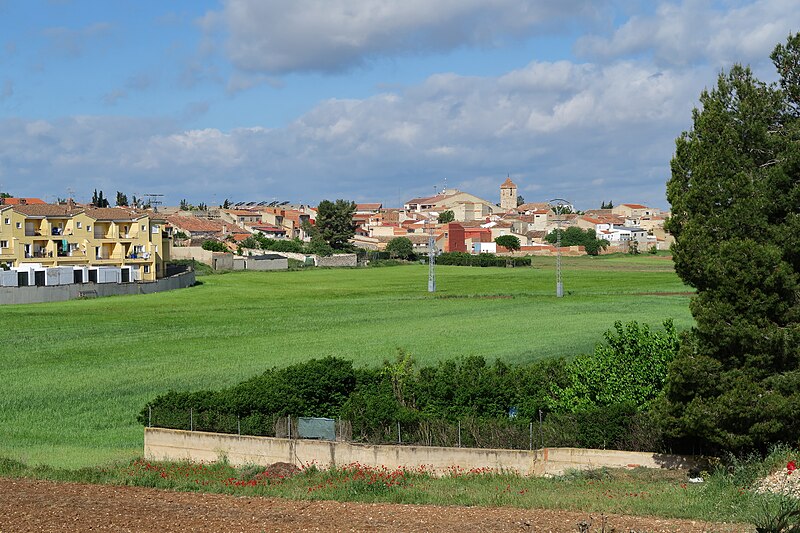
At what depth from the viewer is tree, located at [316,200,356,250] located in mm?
156000

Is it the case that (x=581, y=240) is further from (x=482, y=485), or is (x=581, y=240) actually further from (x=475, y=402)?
(x=482, y=485)

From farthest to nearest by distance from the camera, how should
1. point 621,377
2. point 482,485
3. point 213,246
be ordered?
point 213,246 → point 621,377 → point 482,485

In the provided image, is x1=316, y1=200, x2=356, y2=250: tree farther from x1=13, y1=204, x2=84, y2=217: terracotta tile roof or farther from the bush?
x1=13, y1=204, x2=84, y2=217: terracotta tile roof

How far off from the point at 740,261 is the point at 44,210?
8309cm

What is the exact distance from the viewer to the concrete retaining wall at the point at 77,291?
245 feet

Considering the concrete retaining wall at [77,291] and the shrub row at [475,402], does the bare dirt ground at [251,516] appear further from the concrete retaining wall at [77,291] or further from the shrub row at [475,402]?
the concrete retaining wall at [77,291]

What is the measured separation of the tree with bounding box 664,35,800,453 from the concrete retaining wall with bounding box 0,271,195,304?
60.7 m

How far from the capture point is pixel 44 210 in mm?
94875

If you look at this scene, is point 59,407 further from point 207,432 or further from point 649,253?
point 649,253

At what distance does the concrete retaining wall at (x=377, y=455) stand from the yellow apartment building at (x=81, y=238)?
69.2 m

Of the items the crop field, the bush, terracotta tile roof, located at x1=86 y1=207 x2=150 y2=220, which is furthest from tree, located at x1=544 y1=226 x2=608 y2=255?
terracotta tile roof, located at x1=86 y1=207 x2=150 y2=220

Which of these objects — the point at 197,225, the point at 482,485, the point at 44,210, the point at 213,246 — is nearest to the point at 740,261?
the point at 482,485

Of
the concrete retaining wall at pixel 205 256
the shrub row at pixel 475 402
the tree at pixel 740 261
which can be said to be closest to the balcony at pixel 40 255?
the concrete retaining wall at pixel 205 256

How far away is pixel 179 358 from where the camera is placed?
46.0m
